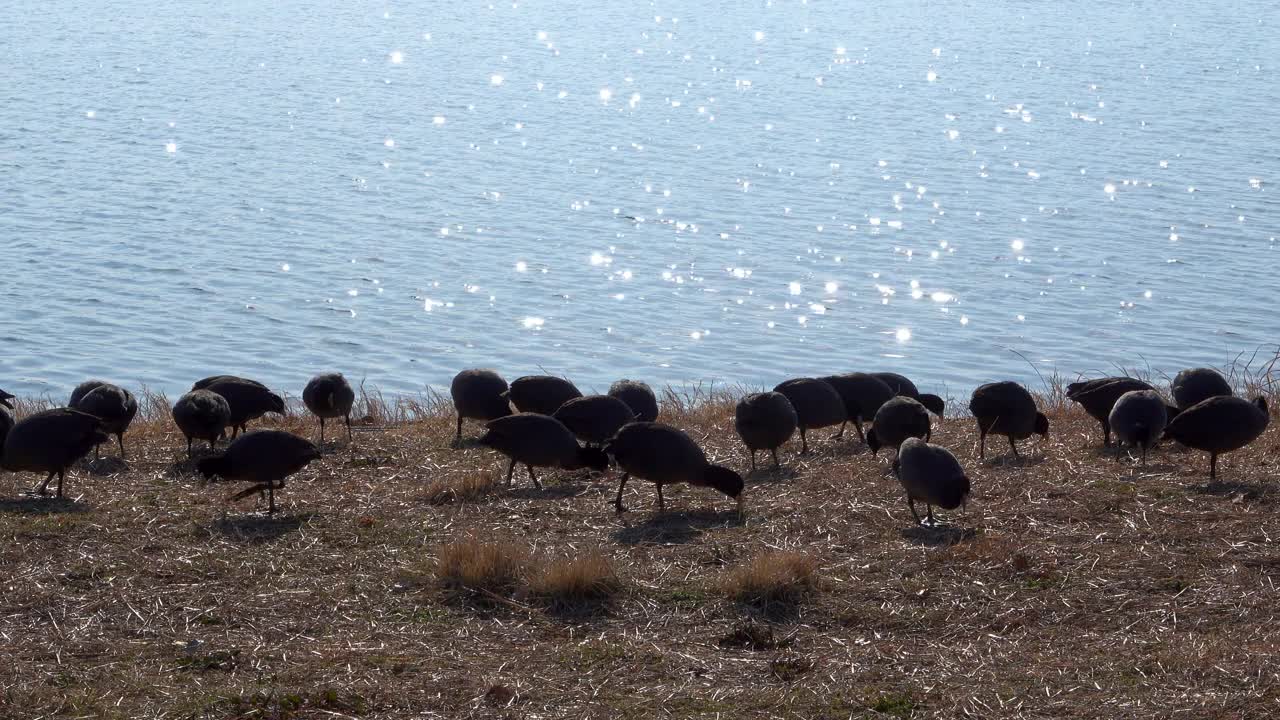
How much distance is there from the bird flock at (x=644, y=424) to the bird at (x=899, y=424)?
12mm

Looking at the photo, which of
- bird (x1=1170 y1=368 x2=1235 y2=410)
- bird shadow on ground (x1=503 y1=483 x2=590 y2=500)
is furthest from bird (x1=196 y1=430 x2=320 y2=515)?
bird (x1=1170 y1=368 x2=1235 y2=410)

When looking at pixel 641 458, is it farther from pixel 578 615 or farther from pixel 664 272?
pixel 664 272

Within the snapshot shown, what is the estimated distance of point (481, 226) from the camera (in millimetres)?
36125

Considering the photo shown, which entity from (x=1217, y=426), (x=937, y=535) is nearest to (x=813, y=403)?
(x=937, y=535)

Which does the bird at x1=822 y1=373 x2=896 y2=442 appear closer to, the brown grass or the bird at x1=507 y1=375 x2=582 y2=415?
the bird at x1=507 y1=375 x2=582 y2=415

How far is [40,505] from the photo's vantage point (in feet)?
36.4

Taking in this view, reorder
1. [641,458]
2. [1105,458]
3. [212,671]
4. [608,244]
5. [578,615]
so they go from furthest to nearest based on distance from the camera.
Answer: [608,244] < [1105,458] < [641,458] < [578,615] < [212,671]

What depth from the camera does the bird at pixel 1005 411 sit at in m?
13.0

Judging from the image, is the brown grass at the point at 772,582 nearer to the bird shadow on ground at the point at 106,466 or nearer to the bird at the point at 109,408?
the bird shadow on ground at the point at 106,466

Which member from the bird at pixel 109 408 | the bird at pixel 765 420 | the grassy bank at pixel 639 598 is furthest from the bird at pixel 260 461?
the bird at pixel 765 420

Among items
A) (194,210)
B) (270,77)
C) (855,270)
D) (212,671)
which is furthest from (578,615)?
(270,77)

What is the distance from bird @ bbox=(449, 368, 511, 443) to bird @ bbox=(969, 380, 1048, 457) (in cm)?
428

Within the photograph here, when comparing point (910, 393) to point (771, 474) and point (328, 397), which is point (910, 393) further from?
point (328, 397)

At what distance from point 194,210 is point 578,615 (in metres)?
30.2
